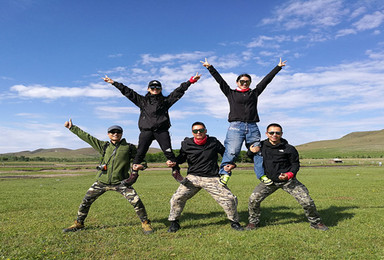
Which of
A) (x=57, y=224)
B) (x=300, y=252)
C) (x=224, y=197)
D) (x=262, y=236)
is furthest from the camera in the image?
(x=57, y=224)

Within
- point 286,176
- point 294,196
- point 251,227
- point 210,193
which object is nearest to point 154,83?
point 210,193

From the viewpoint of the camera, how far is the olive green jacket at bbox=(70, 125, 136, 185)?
755 centimetres

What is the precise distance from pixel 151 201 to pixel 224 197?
252 inches

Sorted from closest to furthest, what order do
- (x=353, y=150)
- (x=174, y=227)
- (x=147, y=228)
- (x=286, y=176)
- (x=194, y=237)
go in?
1. (x=194, y=237)
2. (x=286, y=176)
3. (x=147, y=228)
4. (x=174, y=227)
5. (x=353, y=150)

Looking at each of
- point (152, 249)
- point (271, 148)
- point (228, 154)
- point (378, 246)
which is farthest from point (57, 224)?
point (378, 246)

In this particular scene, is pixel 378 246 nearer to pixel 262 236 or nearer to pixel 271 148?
pixel 262 236

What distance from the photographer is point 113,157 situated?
7.65m

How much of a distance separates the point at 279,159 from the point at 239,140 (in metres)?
1.18

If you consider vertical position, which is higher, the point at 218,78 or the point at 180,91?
the point at 218,78

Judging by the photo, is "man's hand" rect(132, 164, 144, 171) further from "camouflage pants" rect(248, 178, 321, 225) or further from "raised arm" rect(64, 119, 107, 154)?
"camouflage pants" rect(248, 178, 321, 225)

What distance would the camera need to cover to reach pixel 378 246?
20.0ft

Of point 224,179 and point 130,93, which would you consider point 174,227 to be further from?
point 130,93

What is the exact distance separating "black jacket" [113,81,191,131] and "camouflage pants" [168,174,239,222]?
169cm

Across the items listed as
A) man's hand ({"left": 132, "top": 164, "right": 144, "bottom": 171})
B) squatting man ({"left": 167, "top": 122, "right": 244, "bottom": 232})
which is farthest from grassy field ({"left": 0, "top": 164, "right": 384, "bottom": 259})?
man's hand ({"left": 132, "top": 164, "right": 144, "bottom": 171})
